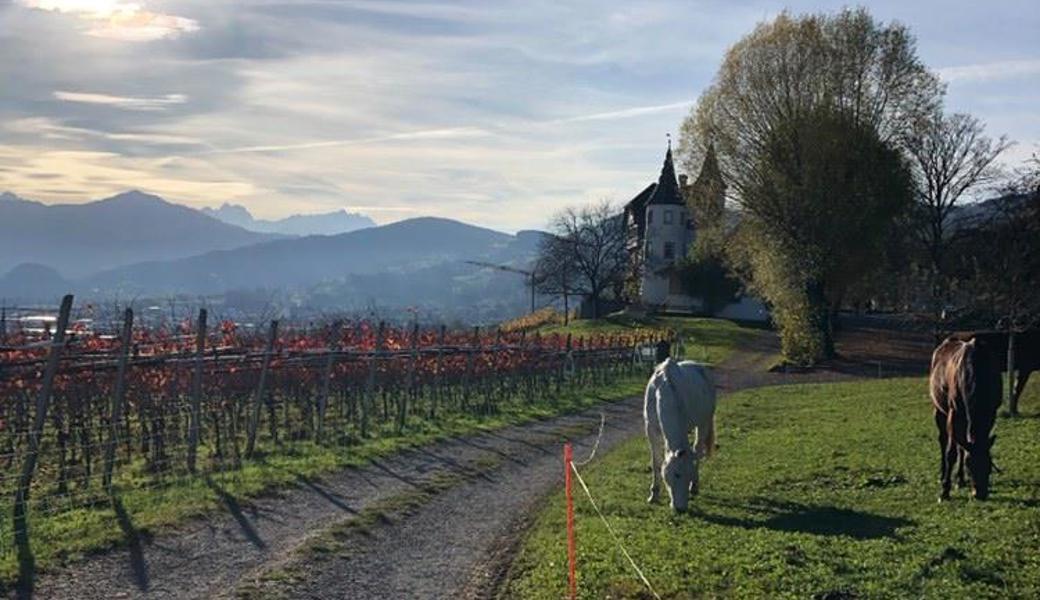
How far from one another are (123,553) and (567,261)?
78.5m

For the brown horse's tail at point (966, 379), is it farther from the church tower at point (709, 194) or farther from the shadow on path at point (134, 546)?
the church tower at point (709, 194)

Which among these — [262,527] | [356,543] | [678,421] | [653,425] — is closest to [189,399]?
[262,527]

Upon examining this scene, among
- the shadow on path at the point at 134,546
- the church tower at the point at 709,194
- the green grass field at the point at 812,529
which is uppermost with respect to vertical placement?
the church tower at the point at 709,194

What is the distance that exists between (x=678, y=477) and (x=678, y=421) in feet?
3.73

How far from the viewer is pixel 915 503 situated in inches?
523

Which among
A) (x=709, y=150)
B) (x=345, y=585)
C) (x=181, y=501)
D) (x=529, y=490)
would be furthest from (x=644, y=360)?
(x=345, y=585)

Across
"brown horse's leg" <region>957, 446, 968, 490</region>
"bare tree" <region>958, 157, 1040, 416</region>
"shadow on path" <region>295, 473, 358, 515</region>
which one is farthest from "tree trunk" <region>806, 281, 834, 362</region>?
"shadow on path" <region>295, 473, 358, 515</region>

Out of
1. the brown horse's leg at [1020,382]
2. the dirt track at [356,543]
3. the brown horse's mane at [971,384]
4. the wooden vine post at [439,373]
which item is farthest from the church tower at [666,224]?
the brown horse's mane at [971,384]

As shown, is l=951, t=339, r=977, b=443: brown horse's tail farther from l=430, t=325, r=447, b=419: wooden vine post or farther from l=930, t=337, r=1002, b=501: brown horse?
l=430, t=325, r=447, b=419: wooden vine post

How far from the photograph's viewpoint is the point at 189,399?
22.0 metres

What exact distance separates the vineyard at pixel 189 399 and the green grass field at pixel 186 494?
0.08 m

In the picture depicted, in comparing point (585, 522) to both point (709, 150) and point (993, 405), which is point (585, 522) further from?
point (709, 150)

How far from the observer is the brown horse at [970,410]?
42.4 feet

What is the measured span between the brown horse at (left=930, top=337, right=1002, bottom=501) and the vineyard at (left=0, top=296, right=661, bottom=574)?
11.2 meters
